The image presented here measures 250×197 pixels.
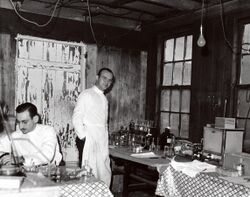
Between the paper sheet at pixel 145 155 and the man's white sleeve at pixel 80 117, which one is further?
the man's white sleeve at pixel 80 117

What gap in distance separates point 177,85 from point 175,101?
0.30m

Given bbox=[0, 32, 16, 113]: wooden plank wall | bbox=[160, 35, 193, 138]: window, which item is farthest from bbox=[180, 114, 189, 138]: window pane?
bbox=[0, 32, 16, 113]: wooden plank wall

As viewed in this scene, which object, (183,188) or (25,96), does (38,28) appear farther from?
(183,188)

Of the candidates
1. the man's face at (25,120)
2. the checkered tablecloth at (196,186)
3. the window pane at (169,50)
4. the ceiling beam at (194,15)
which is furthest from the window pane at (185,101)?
the man's face at (25,120)

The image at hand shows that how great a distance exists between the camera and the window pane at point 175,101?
6.68m

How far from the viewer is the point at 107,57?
6.94m

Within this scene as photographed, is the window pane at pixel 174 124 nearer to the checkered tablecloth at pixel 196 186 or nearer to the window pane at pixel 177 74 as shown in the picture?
the window pane at pixel 177 74

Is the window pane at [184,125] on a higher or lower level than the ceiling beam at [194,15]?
lower

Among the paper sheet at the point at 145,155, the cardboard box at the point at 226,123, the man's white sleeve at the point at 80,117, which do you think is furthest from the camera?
the man's white sleeve at the point at 80,117

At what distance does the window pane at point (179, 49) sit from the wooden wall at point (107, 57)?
850mm

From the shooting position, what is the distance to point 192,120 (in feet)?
20.4

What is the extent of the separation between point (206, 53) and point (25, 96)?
310 centimetres

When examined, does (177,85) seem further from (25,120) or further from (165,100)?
(25,120)

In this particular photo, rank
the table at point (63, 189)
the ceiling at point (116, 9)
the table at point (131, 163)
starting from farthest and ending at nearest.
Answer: the ceiling at point (116, 9) → the table at point (131, 163) → the table at point (63, 189)
